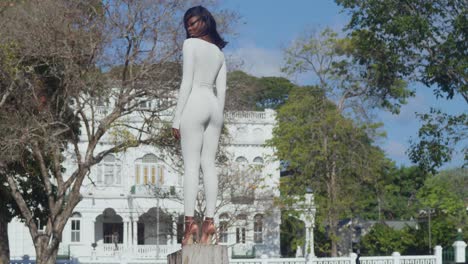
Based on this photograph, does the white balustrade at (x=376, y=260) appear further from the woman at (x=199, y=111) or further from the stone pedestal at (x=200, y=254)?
the stone pedestal at (x=200, y=254)

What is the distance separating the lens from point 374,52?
26.6 metres

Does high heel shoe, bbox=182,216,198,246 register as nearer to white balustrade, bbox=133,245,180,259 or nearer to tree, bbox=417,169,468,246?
white balustrade, bbox=133,245,180,259

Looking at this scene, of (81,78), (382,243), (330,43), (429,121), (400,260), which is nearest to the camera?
(81,78)

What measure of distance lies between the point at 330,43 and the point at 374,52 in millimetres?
12560

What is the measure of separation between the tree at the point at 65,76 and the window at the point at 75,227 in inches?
904

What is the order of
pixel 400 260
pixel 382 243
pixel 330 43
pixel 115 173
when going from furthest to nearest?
pixel 115 173
pixel 382 243
pixel 330 43
pixel 400 260

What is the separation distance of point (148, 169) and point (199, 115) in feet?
123

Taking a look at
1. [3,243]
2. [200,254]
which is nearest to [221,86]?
[200,254]

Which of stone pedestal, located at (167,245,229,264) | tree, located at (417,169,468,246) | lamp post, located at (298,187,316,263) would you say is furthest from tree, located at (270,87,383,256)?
stone pedestal, located at (167,245,229,264)

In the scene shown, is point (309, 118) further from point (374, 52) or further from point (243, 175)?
point (374, 52)

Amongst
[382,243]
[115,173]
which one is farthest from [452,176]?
[115,173]

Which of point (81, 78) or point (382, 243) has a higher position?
point (81, 78)

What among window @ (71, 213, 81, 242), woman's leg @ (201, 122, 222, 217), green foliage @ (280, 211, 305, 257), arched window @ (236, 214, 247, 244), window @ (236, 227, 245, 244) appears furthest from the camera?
window @ (71, 213, 81, 242)

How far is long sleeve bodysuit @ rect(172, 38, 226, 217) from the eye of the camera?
36.9 ft
